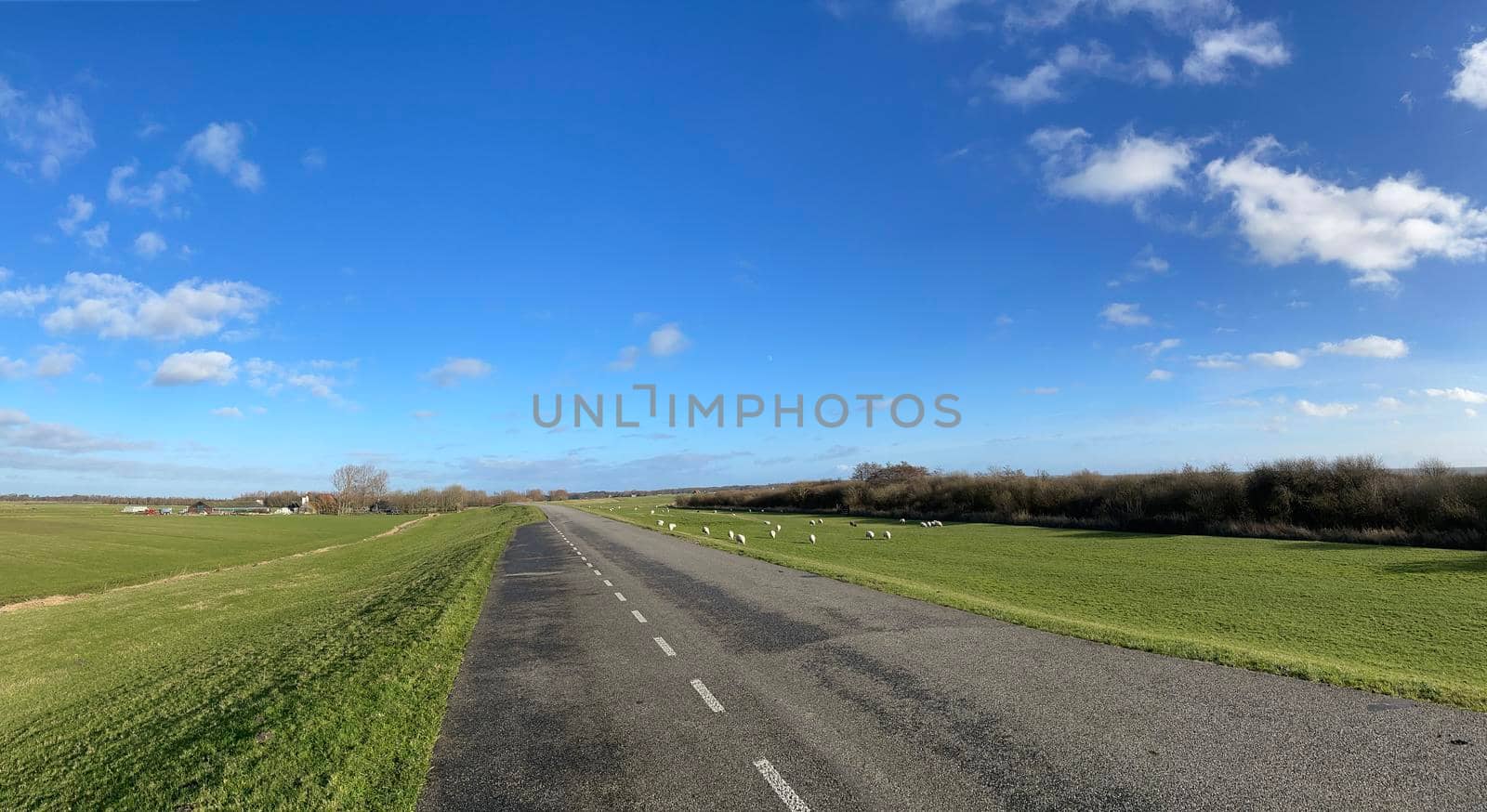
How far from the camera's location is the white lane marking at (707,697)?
Answer: 803cm

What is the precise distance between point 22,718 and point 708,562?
18141mm

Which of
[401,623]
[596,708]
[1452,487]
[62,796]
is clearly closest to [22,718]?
[401,623]

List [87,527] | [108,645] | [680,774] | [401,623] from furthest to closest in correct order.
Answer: [87,527], [108,645], [401,623], [680,774]

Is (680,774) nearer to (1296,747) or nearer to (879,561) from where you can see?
(1296,747)

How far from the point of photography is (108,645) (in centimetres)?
1831

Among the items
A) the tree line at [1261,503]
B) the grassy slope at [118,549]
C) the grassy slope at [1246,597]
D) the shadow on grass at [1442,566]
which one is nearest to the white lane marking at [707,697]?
the grassy slope at [1246,597]

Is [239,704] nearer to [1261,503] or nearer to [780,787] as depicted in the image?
[780,787]

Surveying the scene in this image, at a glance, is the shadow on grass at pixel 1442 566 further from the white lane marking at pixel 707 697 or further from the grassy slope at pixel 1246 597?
the white lane marking at pixel 707 697

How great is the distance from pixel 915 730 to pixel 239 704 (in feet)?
30.0

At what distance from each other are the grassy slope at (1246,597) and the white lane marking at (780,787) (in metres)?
7.13

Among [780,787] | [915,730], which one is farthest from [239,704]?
[915,730]

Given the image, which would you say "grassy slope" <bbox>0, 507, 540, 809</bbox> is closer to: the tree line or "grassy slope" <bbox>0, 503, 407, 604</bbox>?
"grassy slope" <bbox>0, 503, 407, 604</bbox>

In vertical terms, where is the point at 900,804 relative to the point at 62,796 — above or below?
above

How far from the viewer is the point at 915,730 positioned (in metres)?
7.00
